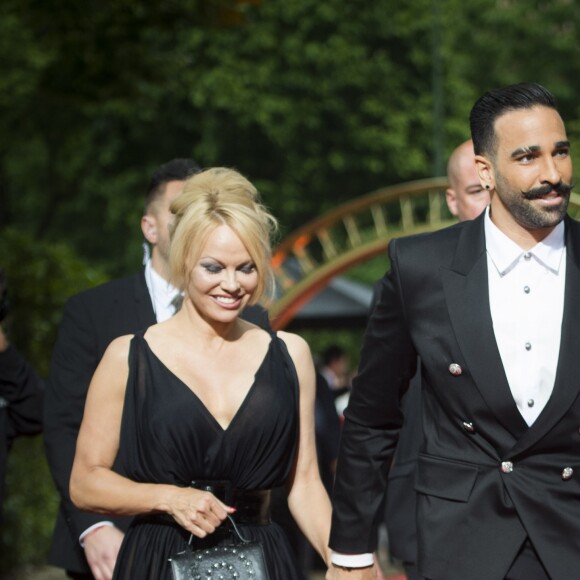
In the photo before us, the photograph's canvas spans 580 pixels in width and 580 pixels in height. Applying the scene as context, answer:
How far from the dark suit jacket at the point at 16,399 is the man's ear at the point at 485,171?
2725mm

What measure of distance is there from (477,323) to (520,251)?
0.24 m

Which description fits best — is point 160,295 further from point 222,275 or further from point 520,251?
point 520,251

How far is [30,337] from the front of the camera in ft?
36.2

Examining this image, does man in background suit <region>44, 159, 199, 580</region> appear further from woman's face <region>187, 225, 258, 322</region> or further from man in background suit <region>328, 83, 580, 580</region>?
man in background suit <region>328, 83, 580, 580</region>

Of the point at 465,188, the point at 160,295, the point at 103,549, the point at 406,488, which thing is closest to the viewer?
the point at 103,549

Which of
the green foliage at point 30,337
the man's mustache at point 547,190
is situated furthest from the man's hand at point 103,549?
the green foliage at point 30,337

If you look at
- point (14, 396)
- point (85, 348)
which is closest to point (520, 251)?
point (85, 348)

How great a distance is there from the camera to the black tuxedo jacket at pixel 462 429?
411cm

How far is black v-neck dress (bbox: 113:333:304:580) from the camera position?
464 cm

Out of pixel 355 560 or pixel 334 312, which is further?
pixel 334 312

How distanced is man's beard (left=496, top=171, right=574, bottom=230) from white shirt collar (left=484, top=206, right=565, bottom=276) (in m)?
0.07

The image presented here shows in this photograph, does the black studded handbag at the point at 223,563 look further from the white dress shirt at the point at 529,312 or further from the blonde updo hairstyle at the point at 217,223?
the white dress shirt at the point at 529,312

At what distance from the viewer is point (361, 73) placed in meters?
36.1

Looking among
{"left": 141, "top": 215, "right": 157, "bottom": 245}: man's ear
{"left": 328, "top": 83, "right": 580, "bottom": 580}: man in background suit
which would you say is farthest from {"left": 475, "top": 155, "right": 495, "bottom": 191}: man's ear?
{"left": 141, "top": 215, "right": 157, "bottom": 245}: man's ear
